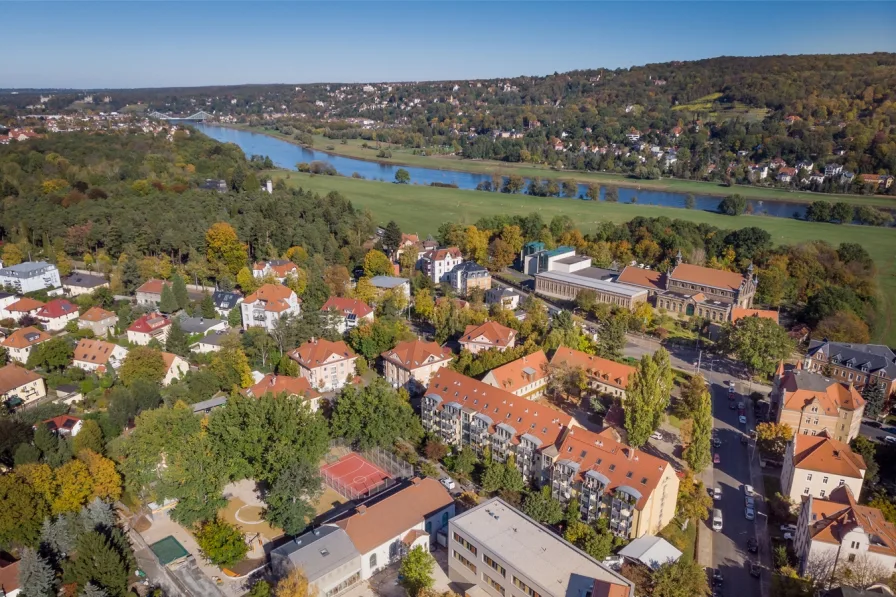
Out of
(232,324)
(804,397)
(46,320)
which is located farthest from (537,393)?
(46,320)

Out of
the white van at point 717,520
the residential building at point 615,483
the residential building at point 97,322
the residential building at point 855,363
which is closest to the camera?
the residential building at point 615,483

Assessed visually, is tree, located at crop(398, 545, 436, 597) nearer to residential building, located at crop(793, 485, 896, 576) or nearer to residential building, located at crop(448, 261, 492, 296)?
residential building, located at crop(793, 485, 896, 576)

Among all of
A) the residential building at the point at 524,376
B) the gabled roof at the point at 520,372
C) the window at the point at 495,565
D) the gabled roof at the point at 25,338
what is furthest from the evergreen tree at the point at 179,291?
the window at the point at 495,565

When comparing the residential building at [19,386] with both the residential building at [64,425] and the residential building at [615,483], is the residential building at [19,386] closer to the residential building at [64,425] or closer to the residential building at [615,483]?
the residential building at [64,425]

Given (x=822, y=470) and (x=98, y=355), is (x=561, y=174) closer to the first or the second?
(x=98, y=355)

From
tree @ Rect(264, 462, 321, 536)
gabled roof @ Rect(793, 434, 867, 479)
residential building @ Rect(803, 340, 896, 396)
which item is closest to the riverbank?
residential building @ Rect(803, 340, 896, 396)
